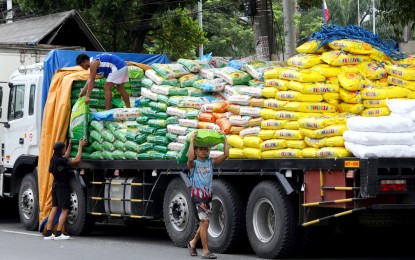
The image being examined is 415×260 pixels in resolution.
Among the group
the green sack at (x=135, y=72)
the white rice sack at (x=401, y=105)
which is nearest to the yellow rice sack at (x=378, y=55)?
the white rice sack at (x=401, y=105)

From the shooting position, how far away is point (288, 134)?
41.4 feet

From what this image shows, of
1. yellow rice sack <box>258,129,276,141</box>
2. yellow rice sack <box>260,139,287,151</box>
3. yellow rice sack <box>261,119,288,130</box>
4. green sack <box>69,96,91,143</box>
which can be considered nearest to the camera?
yellow rice sack <box>260,139,287,151</box>

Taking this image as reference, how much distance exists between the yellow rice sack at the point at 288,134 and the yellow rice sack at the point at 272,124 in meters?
0.07

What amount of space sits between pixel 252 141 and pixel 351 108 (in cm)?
147

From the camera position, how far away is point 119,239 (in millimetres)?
16719

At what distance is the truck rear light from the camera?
1136cm

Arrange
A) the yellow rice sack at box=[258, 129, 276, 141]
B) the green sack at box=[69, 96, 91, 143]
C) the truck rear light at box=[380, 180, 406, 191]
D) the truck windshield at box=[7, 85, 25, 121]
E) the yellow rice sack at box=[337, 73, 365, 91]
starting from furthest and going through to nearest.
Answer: the truck windshield at box=[7, 85, 25, 121] < the green sack at box=[69, 96, 91, 143] < the yellow rice sack at box=[258, 129, 276, 141] < the yellow rice sack at box=[337, 73, 365, 91] < the truck rear light at box=[380, 180, 406, 191]

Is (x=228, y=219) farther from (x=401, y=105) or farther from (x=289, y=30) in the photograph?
(x=289, y=30)

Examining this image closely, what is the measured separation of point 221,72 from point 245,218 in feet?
7.41

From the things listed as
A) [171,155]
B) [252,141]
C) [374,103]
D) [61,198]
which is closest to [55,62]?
[61,198]

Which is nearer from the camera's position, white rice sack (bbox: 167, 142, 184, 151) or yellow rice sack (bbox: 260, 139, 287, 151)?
yellow rice sack (bbox: 260, 139, 287, 151)

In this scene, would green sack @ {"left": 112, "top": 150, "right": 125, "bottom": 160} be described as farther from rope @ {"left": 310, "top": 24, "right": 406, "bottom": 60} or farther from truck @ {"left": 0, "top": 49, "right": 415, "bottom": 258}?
rope @ {"left": 310, "top": 24, "right": 406, "bottom": 60}

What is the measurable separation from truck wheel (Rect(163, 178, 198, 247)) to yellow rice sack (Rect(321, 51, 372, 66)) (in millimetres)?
3083

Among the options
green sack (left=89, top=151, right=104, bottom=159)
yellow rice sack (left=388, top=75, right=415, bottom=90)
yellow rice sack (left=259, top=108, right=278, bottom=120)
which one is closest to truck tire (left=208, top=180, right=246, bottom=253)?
yellow rice sack (left=259, top=108, right=278, bottom=120)
